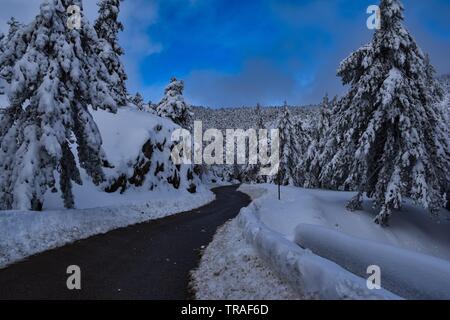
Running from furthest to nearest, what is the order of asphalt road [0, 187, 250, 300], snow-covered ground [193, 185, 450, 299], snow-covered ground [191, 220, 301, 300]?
asphalt road [0, 187, 250, 300], snow-covered ground [191, 220, 301, 300], snow-covered ground [193, 185, 450, 299]

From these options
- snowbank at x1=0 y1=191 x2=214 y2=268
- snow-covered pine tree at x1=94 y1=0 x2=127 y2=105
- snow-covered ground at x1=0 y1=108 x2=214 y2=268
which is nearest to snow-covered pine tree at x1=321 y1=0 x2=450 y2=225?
snow-covered ground at x1=0 y1=108 x2=214 y2=268

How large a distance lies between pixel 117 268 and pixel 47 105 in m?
7.80

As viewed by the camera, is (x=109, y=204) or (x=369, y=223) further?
(x=369, y=223)

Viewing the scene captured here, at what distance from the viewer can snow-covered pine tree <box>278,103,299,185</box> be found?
57.1 metres

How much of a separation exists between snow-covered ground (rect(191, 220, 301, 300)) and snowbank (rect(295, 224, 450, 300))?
2.43m

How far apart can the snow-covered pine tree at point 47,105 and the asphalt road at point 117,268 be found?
3.37 metres

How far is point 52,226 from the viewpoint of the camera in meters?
14.1

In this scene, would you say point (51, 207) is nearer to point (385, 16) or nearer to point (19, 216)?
point (19, 216)

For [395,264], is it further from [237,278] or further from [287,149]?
[287,149]

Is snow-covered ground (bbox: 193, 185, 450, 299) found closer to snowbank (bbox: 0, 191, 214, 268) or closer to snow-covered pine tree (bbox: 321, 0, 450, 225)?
snowbank (bbox: 0, 191, 214, 268)

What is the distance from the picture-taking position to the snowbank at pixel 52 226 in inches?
469

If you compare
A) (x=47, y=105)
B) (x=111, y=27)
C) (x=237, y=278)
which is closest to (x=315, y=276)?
(x=237, y=278)

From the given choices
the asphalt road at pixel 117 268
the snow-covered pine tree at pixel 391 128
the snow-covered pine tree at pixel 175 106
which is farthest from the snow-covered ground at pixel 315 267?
the snow-covered pine tree at pixel 175 106
